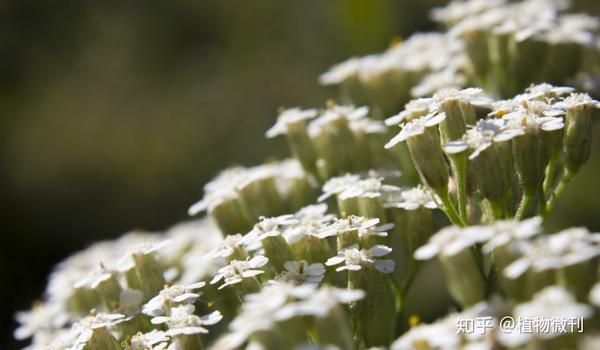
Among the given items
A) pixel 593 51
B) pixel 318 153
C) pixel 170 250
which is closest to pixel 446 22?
pixel 593 51

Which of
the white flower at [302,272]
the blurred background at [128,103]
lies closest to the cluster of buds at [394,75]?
the white flower at [302,272]

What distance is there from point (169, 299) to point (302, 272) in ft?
1.74

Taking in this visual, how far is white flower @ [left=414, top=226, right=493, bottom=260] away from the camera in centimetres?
246

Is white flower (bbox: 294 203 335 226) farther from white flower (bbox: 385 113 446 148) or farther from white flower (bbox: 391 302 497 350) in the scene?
white flower (bbox: 391 302 497 350)

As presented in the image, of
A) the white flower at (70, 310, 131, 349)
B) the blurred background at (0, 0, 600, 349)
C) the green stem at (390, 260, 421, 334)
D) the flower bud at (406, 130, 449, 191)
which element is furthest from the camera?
the blurred background at (0, 0, 600, 349)

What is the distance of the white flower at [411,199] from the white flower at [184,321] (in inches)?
36.4

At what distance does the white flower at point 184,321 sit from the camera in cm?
281

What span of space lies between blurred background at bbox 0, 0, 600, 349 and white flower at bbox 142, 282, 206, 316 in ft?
21.8

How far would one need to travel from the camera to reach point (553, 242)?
93.6 inches

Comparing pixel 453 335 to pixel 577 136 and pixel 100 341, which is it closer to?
pixel 577 136

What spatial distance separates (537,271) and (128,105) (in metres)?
10.4

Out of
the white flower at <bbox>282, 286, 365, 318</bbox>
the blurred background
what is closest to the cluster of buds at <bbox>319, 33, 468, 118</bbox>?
the white flower at <bbox>282, 286, 365, 318</bbox>

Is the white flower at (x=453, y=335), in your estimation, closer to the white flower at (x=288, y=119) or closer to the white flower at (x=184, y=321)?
the white flower at (x=184, y=321)

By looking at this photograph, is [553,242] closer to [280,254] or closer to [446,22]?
[280,254]
